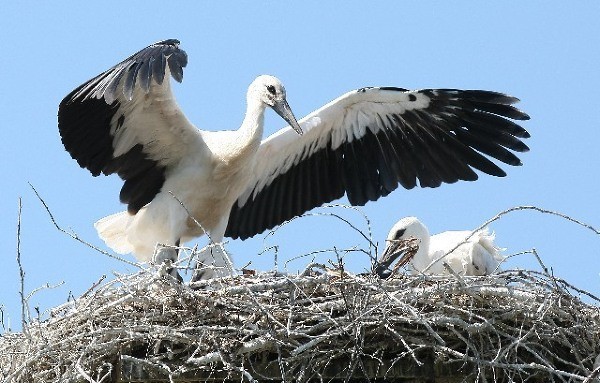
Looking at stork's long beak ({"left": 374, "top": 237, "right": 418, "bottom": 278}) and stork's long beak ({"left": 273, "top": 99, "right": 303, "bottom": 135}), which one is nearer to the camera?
stork's long beak ({"left": 273, "top": 99, "right": 303, "bottom": 135})

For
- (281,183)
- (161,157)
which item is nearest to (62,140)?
(161,157)

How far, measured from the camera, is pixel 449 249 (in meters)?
9.48

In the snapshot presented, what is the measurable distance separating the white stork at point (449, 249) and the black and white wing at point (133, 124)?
1.63m

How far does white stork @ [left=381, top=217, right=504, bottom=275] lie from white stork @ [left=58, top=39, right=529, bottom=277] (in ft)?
1.73

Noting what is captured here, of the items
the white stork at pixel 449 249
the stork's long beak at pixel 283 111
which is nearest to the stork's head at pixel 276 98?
the stork's long beak at pixel 283 111

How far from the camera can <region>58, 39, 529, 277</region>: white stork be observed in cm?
862

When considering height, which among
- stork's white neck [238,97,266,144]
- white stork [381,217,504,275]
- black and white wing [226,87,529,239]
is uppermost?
stork's white neck [238,97,266,144]

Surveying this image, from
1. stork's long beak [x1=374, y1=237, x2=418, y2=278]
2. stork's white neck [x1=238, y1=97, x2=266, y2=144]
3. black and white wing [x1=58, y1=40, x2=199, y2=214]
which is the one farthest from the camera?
stork's long beak [x1=374, y1=237, x2=418, y2=278]

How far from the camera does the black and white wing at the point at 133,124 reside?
793cm

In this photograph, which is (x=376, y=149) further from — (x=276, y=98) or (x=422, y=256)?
(x=276, y=98)

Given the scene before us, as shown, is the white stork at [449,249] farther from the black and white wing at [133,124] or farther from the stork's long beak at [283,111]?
the black and white wing at [133,124]

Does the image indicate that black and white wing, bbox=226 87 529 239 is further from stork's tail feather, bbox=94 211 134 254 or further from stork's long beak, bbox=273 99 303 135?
stork's tail feather, bbox=94 211 134 254

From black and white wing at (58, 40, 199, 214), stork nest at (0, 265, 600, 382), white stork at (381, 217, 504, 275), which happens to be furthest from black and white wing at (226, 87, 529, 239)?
stork nest at (0, 265, 600, 382)

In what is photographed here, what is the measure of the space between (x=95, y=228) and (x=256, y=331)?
10.7 feet
